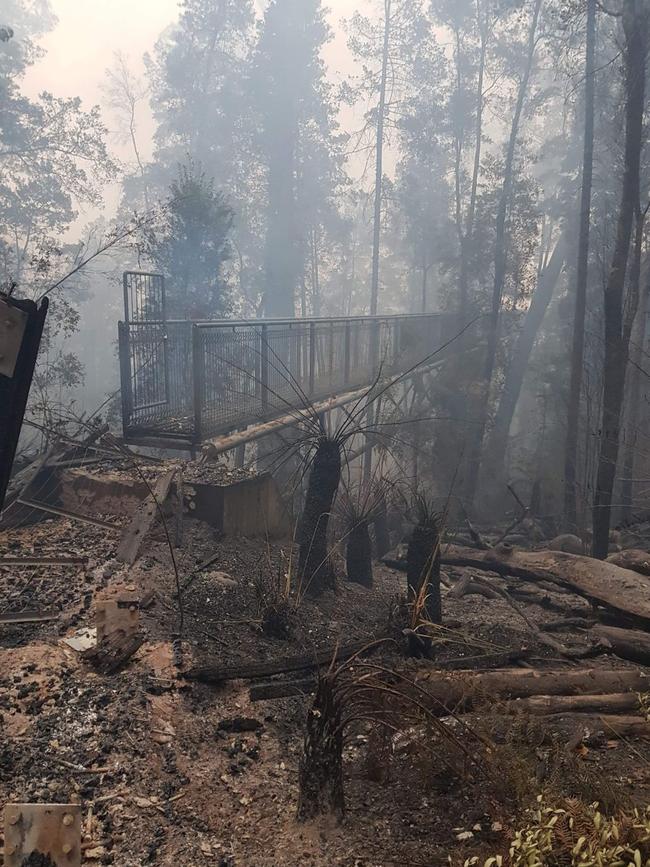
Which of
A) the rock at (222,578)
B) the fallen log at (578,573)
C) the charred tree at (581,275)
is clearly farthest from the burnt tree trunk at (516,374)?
the rock at (222,578)

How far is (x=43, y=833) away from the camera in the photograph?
287cm

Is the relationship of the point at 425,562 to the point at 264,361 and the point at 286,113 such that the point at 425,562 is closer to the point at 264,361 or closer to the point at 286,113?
the point at 264,361

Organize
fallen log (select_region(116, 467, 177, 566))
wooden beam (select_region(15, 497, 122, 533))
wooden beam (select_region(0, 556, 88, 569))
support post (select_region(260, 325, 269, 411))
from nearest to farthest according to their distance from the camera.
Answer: wooden beam (select_region(0, 556, 88, 569)) → fallen log (select_region(116, 467, 177, 566)) → wooden beam (select_region(15, 497, 122, 533)) → support post (select_region(260, 325, 269, 411))

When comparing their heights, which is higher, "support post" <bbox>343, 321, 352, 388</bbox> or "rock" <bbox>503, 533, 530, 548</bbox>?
"support post" <bbox>343, 321, 352, 388</bbox>

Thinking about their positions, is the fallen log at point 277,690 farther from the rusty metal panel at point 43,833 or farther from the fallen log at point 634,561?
the fallen log at point 634,561

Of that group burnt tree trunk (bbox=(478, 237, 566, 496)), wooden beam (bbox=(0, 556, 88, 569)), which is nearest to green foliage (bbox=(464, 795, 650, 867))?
wooden beam (bbox=(0, 556, 88, 569))

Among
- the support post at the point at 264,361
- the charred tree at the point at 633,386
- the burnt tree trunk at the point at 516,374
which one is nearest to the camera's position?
the support post at the point at 264,361

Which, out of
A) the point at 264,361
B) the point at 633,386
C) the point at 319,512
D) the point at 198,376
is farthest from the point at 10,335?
the point at 633,386

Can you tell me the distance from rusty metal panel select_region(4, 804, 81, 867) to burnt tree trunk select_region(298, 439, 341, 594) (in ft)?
15.0

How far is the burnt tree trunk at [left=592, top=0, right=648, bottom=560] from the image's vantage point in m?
11.9

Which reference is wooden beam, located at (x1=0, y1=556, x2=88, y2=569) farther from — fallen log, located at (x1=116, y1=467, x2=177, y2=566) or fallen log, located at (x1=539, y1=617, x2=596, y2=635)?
fallen log, located at (x1=539, y1=617, x2=596, y2=635)

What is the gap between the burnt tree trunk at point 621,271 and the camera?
39.2ft

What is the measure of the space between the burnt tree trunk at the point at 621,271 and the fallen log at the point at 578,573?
292cm

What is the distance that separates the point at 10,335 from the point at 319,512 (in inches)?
181
